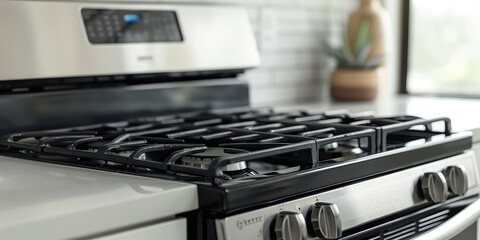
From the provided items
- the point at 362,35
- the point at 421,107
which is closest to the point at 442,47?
the point at 362,35

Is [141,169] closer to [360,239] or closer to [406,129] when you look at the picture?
[360,239]

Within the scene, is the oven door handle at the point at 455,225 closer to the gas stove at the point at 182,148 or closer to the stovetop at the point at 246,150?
the gas stove at the point at 182,148

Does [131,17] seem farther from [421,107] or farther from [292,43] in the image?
[421,107]

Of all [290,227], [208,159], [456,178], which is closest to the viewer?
[290,227]

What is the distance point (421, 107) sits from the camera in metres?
2.07

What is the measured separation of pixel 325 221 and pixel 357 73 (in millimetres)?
1336

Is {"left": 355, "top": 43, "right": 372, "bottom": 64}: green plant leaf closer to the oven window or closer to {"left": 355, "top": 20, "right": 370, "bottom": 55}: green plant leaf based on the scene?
{"left": 355, "top": 20, "right": 370, "bottom": 55}: green plant leaf

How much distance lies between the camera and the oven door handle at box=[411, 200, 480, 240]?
1183mm

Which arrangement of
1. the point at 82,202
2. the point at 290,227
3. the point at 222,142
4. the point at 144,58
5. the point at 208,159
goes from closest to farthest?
the point at 82,202 → the point at 290,227 → the point at 208,159 → the point at 222,142 → the point at 144,58

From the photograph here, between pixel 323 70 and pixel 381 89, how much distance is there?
0.84 ft

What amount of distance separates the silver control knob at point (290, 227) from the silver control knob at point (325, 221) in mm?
48

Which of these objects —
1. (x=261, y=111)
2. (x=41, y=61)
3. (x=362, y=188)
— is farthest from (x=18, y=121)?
(x=362, y=188)

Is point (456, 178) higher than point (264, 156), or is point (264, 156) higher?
point (264, 156)

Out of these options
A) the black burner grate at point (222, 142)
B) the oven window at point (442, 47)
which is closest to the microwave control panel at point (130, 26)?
the black burner grate at point (222, 142)
